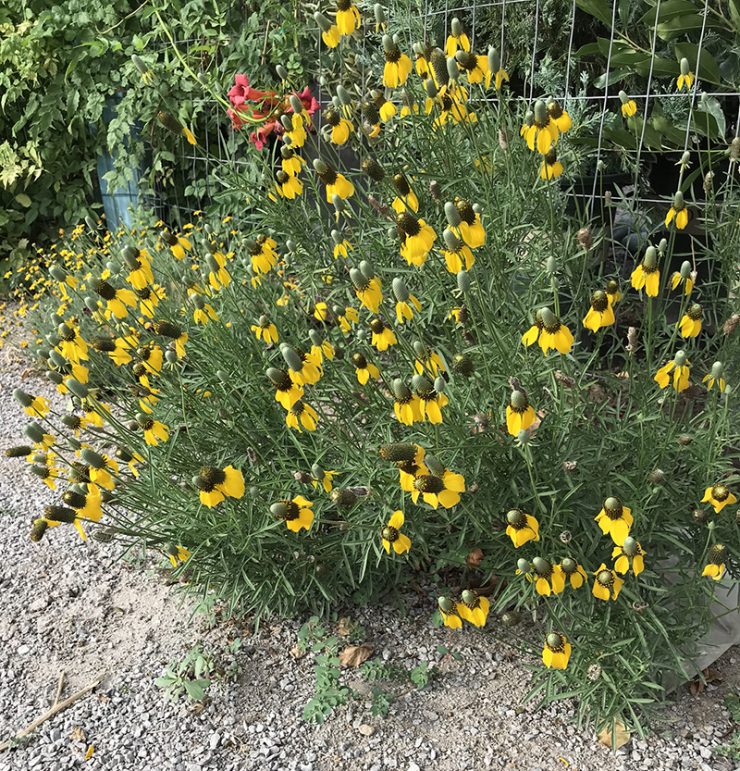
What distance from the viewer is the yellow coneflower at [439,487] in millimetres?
1400

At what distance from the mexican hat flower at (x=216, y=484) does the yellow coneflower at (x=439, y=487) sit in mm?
404

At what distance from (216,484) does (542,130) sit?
3.55 feet

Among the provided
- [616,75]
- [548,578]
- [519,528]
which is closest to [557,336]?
[519,528]

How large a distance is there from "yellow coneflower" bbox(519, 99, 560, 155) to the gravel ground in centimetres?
118

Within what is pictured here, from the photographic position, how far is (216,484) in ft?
5.16

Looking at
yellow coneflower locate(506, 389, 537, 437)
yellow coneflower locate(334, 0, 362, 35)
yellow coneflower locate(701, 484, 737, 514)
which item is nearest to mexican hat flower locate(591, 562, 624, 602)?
yellow coneflower locate(701, 484, 737, 514)

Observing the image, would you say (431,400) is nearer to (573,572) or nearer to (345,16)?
(573,572)

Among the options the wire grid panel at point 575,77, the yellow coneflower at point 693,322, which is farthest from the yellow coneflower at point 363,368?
the wire grid panel at point 575,77

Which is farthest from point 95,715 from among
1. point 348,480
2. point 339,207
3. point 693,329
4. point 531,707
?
point 693,329

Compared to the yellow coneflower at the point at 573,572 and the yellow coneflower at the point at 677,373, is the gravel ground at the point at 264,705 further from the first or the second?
the yellow coneflower at the point at 677,373

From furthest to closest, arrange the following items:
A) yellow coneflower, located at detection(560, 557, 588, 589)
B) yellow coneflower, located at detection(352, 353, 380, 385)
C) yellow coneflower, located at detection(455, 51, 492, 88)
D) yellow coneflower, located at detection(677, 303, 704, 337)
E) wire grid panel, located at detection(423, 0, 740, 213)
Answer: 1. wire grid panel, located at detection(423, 0, 740, 213)
2. yellow coneflower, located at detection(455, 51, 492, 88)
3. yellow coneflower, located at detection(352, 353, 380, 385)
4. yellow coneflower, located at detection(677, 303, 704, 337)
5. yellow coneflower, located at detection(560, 557, 588, 589)

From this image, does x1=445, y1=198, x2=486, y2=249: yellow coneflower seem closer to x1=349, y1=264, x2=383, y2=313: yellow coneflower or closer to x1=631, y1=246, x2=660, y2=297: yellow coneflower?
x1=349, y1=264, x2=383, y2=313: yellow coneflower

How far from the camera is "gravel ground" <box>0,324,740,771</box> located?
5.85ft

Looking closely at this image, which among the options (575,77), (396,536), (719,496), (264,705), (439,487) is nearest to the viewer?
(439,487)
